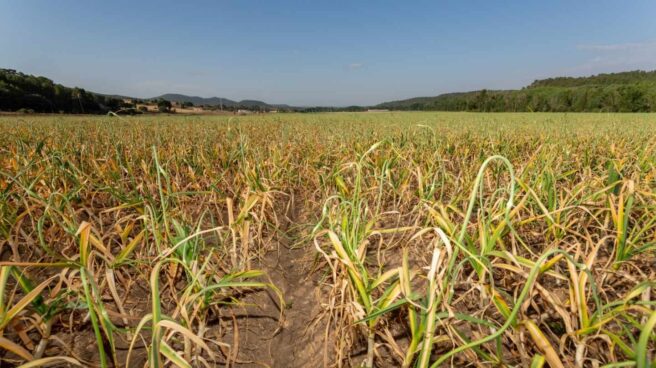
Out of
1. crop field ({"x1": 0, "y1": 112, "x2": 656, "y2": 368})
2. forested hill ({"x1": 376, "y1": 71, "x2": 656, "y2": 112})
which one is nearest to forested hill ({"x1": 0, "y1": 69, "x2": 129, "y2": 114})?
crop field ({"x1": 0, "y1": 112, "x2": 656, "y2": 368})

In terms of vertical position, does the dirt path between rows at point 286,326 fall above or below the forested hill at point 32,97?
below

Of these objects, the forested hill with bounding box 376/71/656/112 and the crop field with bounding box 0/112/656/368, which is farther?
the forested hill with bounding box 376/71/656/112

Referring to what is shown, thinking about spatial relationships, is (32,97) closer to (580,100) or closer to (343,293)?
(343,293)

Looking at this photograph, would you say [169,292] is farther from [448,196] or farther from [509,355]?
[448,196]

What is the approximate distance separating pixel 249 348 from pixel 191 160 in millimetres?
2516

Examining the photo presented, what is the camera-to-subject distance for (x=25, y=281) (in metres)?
0.92

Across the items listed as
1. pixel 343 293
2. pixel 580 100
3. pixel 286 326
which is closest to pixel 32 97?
pixel 286 326

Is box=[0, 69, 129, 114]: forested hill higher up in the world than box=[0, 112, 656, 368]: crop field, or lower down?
higher up

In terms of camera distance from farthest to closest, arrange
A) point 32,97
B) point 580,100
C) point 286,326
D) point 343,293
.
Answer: point 580,100, point 32,97, point 286,326, point 343,293

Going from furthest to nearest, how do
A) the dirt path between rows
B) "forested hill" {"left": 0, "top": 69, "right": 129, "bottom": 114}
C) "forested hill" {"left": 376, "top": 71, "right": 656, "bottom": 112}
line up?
"forested hill" {"left": 376, "top": 71, "right": 656, "bottom": 112} → "forested hill" {"left": 0, "top": 69, "right": 129, "bottom": 114} → the dirt path between rows

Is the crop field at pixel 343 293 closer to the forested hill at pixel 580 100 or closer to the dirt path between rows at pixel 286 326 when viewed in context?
the dirt path between rows at pixel 286 326

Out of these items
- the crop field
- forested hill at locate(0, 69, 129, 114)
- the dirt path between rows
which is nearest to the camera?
the crop field

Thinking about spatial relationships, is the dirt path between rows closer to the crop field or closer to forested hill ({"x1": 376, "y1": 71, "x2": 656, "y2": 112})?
the crop field

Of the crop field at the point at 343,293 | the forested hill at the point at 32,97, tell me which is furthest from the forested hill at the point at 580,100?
the forested hill at the point at 32,97
